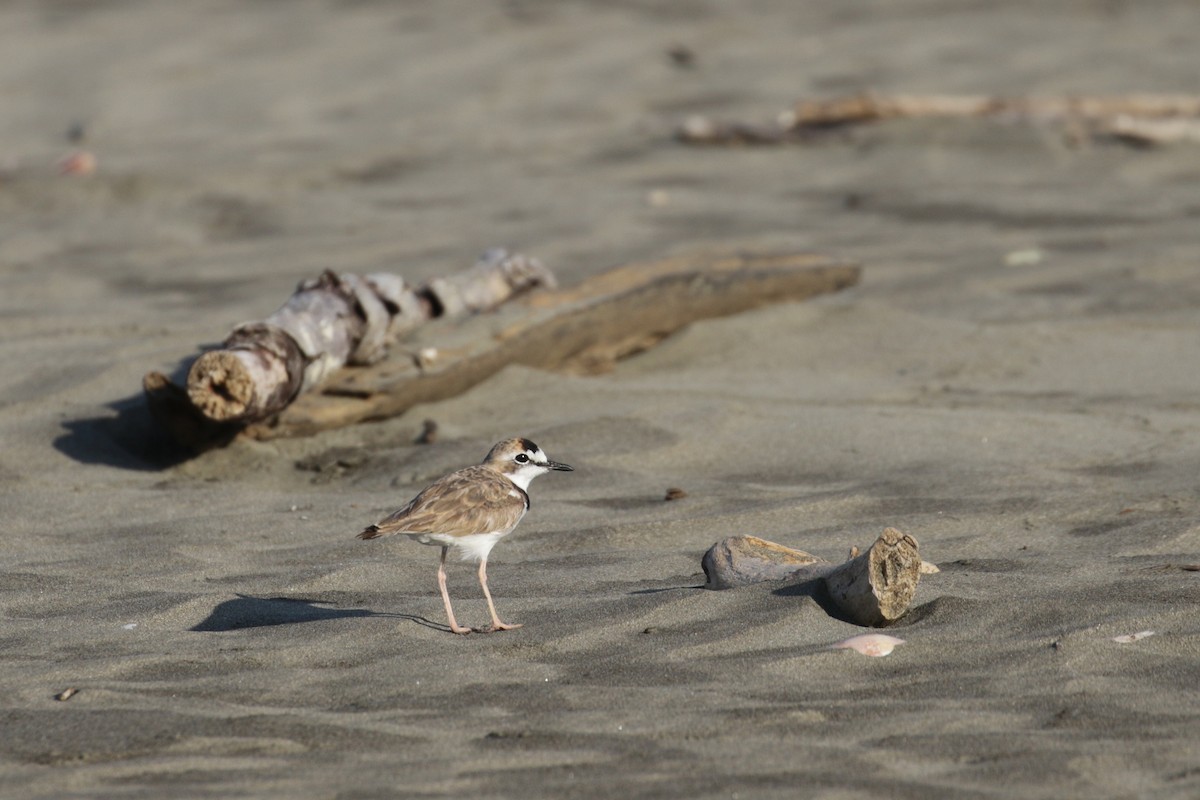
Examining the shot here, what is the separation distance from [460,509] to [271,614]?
69 centimetres

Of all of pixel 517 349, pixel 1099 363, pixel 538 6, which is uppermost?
pixel 538 6

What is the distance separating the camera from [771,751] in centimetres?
380

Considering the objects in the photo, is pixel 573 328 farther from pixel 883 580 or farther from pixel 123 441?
pixel 883 580

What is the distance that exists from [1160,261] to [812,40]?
737 cm

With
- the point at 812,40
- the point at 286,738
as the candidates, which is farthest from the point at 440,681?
the point at 812,40

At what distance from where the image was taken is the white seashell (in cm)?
448

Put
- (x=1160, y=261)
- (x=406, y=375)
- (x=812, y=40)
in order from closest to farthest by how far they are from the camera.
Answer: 1. (x=406, y=375)
2. (x=1160, y=261)
3. (x=812, y=40)

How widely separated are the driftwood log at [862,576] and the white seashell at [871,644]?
0.12 metres

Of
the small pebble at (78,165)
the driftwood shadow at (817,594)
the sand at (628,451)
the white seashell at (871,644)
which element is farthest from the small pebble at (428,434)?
the small pebble at (78,165)

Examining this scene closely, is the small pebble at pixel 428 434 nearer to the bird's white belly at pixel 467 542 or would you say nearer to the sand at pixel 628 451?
the sand at pixel 628 451

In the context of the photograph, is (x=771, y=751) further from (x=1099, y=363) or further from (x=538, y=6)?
(x=538, y=6)

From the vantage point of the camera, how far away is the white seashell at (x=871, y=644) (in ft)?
14.7

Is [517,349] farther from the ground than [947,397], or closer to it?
farther from the ground

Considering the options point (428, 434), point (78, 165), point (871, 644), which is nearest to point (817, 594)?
point (871, 644)
